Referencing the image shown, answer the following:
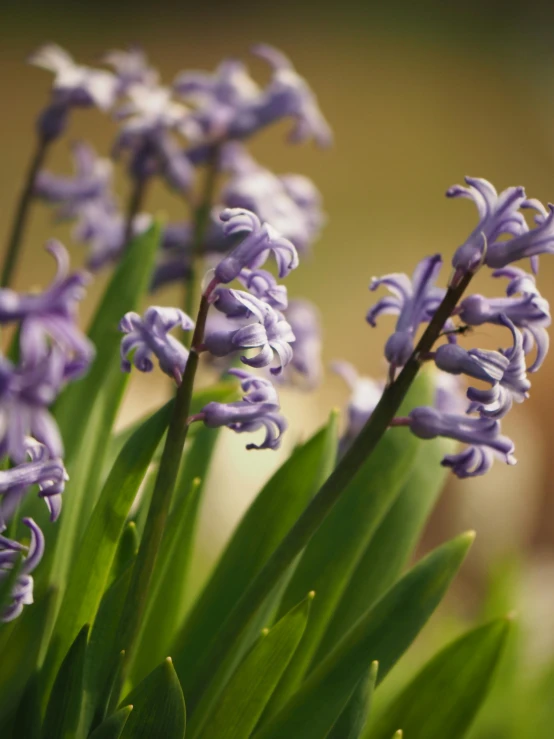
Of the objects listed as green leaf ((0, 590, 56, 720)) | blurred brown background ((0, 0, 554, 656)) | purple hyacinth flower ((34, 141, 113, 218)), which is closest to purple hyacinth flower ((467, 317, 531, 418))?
green leaf ((0, 590, 56, 720))

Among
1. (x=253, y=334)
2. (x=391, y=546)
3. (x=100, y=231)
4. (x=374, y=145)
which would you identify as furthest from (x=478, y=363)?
(x=374, y=145)

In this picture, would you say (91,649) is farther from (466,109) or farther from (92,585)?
(466,109)

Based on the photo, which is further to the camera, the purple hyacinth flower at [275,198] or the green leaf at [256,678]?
the purple hyacinth flower at [275,198]

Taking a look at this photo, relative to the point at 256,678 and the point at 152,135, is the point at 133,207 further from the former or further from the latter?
the point at 256,678

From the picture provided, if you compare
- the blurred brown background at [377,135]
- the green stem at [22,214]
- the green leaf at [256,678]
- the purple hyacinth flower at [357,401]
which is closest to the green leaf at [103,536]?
A: the green leaf at [256,678]

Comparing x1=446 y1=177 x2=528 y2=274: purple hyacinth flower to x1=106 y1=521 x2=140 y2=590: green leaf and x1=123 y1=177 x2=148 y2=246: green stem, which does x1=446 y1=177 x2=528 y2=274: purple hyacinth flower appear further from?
x1=123 y1=177 x2=148 y2=246: green stem

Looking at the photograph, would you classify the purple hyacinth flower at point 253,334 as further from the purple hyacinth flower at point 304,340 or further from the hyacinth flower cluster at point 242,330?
the purple hyacinth flower at point 304,340
